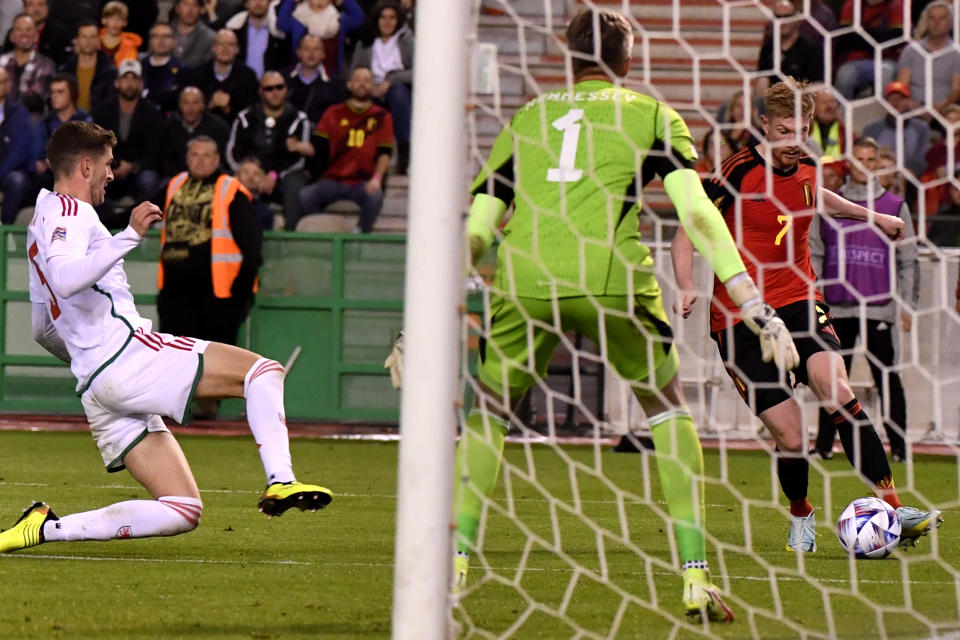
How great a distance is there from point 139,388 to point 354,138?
27.1 feet

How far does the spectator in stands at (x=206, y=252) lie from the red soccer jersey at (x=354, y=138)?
1321 mm

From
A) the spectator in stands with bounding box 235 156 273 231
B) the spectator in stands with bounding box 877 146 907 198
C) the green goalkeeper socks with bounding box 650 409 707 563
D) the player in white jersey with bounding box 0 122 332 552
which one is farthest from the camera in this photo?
the spectator in stands with bounding box 235 156 273 231

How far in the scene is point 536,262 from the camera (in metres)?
4.99

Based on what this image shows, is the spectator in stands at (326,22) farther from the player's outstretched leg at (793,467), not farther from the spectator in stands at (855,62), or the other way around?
the player's outstretched leg at (793,467)

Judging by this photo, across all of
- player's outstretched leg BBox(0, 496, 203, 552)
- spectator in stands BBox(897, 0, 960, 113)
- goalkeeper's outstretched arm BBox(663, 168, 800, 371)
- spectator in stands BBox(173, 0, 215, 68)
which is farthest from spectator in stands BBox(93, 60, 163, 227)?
goalkeeper's outstretched arm BBox(663, 168, 800, 371)

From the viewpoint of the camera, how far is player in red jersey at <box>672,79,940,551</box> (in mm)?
6637

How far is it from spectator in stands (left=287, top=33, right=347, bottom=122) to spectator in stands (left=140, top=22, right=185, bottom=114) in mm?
1045

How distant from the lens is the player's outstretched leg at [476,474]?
16.0 ft

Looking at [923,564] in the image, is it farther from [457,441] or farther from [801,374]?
[457,441]

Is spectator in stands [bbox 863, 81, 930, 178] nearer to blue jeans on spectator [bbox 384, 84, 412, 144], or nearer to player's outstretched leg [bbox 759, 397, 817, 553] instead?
blue jeans on spectator [bbox 384, 84, 412, 144]

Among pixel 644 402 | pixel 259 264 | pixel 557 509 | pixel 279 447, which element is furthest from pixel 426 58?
pixel 259 264

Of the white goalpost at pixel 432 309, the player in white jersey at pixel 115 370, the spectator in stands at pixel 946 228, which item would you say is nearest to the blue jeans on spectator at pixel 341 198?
the spectator in stands at pixel 946 228

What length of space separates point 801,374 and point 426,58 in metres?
3.45

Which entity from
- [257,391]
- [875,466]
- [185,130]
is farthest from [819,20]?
[257,391]
